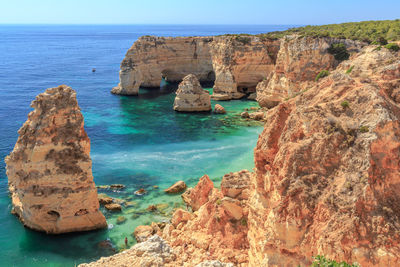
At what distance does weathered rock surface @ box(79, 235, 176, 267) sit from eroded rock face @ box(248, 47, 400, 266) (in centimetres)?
477

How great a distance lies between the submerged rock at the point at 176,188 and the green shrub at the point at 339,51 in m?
27.7

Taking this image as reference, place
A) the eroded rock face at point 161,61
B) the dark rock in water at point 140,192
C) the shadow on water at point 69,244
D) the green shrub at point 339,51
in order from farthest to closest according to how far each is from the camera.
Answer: the eroded rock face at point 161,61 → the green shrub at point 339,51 → the dark rock in water at point 140,192 → the shadow on water at point 69,244

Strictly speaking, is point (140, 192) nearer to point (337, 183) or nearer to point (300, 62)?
point (337, 183)

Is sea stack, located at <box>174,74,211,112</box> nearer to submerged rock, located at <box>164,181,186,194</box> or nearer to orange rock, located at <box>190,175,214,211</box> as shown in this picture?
submerged rock, located at <box>164,181,186,194</box>

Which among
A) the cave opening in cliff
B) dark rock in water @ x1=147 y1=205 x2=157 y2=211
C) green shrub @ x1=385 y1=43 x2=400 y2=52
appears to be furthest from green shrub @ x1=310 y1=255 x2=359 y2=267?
the cave opening in cliff

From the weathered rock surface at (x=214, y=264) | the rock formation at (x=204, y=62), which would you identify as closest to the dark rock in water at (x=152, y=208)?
the weathered rock surface at (x=214, y=264)

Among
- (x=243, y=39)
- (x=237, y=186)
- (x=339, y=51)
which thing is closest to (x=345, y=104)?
(x=237, y=186)

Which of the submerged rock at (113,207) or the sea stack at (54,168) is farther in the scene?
the submerged rock at (113,207)

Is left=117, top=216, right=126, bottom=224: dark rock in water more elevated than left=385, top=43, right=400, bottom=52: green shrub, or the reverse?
left=385, top=43, right=400, bottom=52: green shrub

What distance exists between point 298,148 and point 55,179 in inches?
744

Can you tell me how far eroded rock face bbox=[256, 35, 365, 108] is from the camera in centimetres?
4644

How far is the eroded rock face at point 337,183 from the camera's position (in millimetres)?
11547

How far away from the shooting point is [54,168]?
25.5 metres

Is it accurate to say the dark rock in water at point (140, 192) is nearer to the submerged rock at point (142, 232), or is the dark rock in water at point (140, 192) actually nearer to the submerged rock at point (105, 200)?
the submerged rock at point (105, 200)
